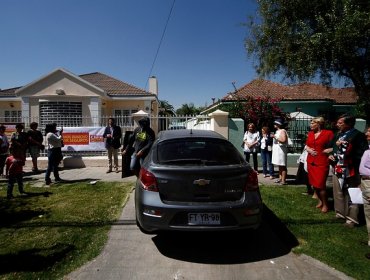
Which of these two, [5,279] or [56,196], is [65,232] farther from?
[56,196]

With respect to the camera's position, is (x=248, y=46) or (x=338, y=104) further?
(x=338, y=104)

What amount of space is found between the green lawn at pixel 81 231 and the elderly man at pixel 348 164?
26 cm

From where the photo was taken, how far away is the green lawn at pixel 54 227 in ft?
13.3

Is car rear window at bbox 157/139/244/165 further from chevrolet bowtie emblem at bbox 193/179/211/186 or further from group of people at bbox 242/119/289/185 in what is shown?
group of people at bbox 242/119/289/185

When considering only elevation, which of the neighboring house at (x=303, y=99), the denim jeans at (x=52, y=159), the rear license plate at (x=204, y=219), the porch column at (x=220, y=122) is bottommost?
the rear license plate at (x=204, y=219)

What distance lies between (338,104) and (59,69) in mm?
23367

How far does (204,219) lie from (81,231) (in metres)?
2.25

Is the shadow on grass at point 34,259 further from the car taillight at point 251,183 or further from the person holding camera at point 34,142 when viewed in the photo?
the person holding camera at point 34,142

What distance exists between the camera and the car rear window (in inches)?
178

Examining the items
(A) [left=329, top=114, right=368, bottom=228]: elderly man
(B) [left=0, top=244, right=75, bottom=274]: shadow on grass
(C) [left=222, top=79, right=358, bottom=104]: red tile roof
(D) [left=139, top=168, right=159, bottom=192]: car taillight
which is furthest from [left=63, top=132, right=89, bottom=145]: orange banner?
(C) [left=222, top=79, right=358, bottom=104]: red tile roof

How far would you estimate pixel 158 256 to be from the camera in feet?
14.5

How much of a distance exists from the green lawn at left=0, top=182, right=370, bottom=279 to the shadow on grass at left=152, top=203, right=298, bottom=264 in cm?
24

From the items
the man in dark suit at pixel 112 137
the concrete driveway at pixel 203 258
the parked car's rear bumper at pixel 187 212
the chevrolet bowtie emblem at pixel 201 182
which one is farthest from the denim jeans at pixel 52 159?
the chevrolet bowtie emblem at pixel 201 182

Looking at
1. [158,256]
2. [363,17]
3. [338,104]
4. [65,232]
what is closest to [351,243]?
[158,256]
